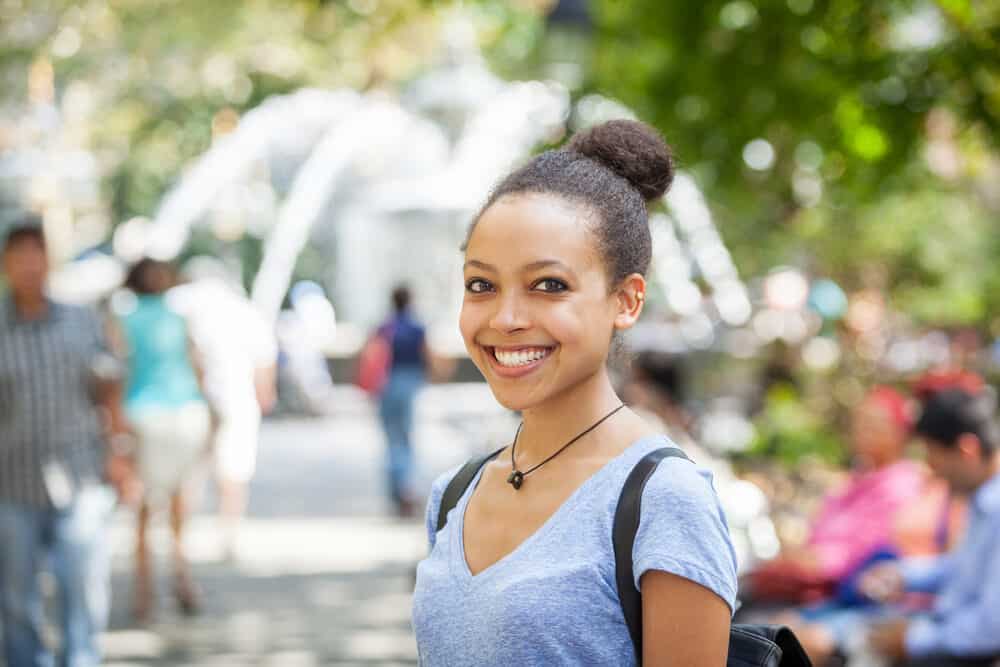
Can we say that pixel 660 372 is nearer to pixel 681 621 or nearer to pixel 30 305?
pixel 30 305

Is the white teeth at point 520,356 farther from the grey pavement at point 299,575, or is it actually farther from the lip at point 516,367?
the grey pavement at point 299,575

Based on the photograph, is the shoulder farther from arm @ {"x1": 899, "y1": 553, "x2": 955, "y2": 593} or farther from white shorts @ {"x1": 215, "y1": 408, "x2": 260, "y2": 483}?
white shorts @ {"x1": 215, "y1": 408, "x2": 260, "y2": 483}

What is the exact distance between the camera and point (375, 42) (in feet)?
39.9

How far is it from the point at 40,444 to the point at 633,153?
4398mm

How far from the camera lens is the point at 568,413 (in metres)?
2.32

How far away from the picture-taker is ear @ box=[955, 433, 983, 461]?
5.00m

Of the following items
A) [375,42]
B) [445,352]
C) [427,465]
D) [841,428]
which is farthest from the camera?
[445,352]

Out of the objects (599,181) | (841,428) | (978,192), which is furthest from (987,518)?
(978,192)

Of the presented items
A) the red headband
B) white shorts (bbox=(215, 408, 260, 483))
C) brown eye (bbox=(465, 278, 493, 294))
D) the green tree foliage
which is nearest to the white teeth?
brown eye (bbox=(465, 278, 493, 294))

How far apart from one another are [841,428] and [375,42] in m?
4.80

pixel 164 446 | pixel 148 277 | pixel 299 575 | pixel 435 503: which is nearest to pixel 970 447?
pixel 435 503

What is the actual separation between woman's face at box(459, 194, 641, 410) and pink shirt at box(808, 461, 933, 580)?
3.97m

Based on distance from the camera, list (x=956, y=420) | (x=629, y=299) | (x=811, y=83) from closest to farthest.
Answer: (x=629, y=299) → (x=956, y=420) → (x=811, y=83)

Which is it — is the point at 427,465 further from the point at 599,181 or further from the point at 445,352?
the point at 599,181
